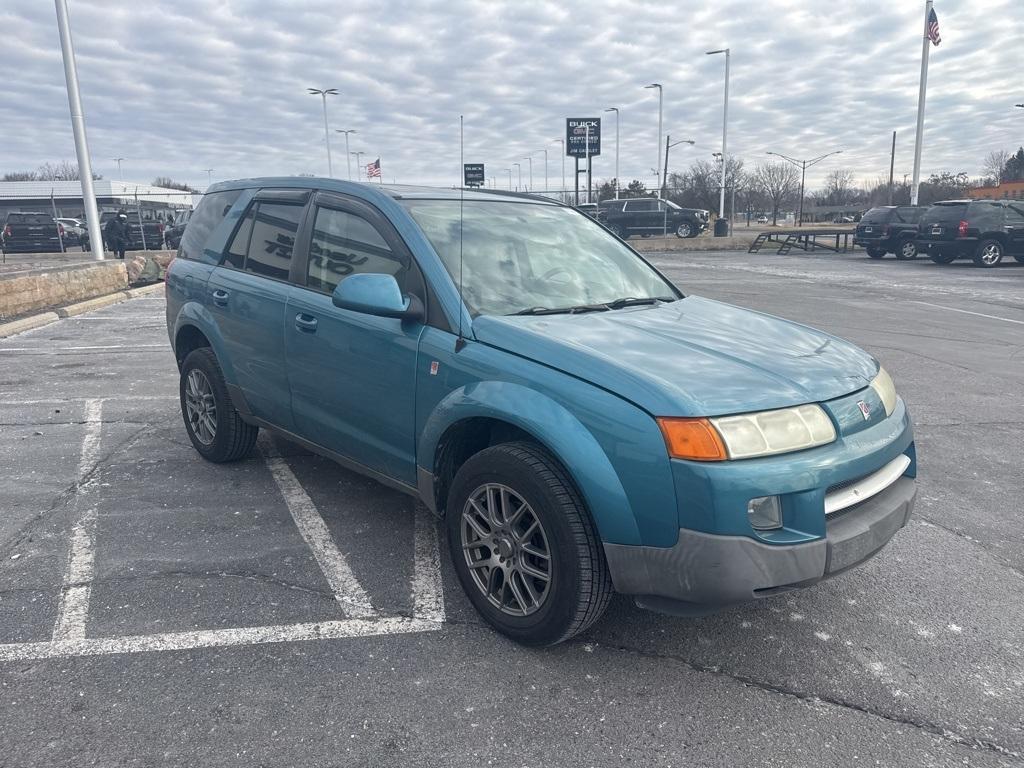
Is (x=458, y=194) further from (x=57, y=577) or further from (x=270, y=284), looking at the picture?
(x=57, y=577)

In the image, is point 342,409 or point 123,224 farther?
point 123,224

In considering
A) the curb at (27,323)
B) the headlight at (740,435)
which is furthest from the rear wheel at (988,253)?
the headlight at (740,435)

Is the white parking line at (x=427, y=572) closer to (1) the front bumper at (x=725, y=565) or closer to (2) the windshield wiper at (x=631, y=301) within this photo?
(1) the front bumper at (x=725, y=565)

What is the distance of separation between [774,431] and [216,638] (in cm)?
224

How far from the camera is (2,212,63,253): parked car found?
26484 millimetres

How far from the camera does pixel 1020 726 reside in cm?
250

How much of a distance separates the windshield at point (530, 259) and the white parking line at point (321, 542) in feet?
4.39

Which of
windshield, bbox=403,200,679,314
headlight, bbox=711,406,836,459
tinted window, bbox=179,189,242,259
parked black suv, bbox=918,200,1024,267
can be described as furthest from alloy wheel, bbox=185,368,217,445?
parked black suv, bbox=918,200,1024,267

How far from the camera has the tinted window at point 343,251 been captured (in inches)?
141

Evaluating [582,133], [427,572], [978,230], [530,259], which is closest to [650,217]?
[582,133]

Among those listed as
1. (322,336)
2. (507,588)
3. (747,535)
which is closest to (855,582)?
(747,535)

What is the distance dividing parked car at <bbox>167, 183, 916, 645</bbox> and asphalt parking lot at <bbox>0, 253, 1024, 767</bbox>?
13.3 inches

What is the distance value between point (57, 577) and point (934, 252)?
24536mm

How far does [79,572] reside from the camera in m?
3.53
